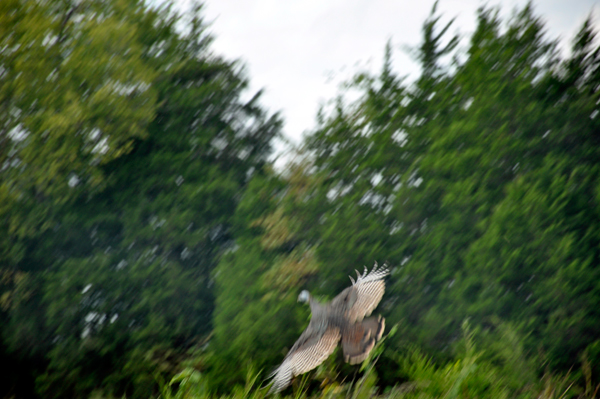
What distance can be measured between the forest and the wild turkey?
38cm

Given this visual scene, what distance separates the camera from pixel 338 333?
301 cm

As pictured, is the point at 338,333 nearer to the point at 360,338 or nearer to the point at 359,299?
the point at 360,338

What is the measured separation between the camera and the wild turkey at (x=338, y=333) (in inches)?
115

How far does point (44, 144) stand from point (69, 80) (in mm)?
747

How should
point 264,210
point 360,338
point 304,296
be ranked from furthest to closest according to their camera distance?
point 264,210, point 304,296, point 360,338

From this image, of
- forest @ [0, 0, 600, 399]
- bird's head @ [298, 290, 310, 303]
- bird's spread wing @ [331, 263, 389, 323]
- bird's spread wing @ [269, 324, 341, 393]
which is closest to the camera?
bird's spread wing @ [269, 324, 341, 393]

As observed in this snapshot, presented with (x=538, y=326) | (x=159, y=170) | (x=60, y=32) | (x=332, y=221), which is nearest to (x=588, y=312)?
(x=538, y=326)

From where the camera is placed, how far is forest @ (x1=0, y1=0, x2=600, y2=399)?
12.7ft

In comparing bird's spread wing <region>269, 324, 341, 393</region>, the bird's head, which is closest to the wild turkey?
bird's spread wing <region>269, 324, 341, 393</region>

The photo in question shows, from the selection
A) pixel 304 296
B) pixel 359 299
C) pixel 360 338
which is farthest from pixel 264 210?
pixel 360 338

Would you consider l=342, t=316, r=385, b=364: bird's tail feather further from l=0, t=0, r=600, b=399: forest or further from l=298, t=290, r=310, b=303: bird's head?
l=0, t=0, r=600, b=399: forest

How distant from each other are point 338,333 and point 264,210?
226 cm

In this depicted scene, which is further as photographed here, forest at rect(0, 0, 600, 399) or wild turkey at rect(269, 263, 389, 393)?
forest at rect(0, 0, 600, 399)

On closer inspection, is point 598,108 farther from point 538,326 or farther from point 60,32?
point 60,32
